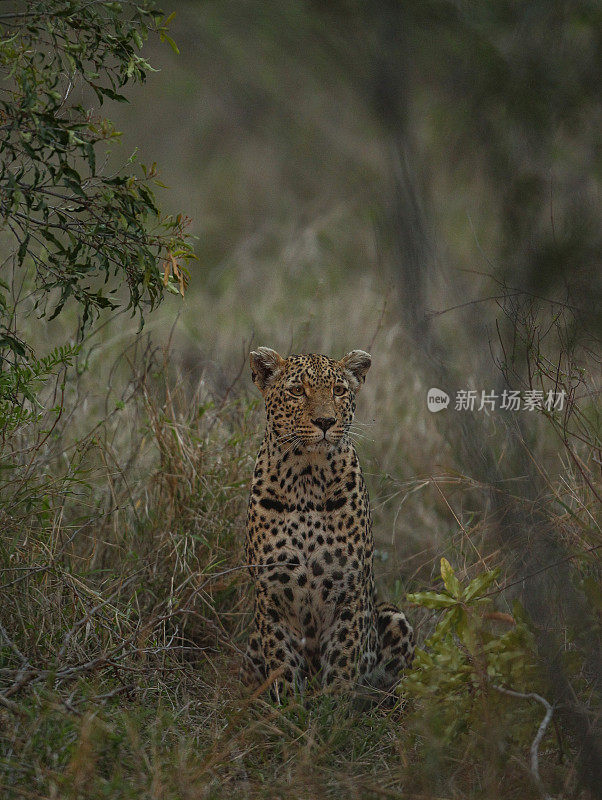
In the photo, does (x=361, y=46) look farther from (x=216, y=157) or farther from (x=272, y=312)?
(x=216, y=157)

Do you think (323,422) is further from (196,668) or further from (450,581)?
(196,668)

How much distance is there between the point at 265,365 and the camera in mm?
5277

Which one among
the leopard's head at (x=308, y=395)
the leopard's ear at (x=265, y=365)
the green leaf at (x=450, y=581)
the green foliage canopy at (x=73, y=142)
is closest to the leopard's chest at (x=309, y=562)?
the leopard's head at (x=308, y=395)

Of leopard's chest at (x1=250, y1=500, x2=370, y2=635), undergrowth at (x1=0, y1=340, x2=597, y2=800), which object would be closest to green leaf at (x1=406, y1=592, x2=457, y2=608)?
undergrowth at (x1=0, y1=340, x2=597, y2=800)

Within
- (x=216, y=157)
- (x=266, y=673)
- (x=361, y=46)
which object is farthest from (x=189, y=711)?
(x=216, y=157)

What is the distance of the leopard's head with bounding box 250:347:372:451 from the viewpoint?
491cm

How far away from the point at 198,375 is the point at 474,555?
3331mm

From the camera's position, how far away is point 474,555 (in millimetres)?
5840

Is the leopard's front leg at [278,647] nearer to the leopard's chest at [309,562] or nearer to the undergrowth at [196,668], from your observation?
the leopard's chest at [309,562]

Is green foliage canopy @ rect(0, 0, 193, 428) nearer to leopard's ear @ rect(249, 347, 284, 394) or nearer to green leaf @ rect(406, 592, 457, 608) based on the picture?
leopard's ear @ rect(249, 347, 284, 394)

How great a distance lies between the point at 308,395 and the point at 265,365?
390 mm

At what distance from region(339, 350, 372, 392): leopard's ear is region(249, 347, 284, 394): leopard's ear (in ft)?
1.13

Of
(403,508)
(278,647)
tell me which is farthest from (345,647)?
(403,508)

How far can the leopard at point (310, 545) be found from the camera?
16.1 feet
